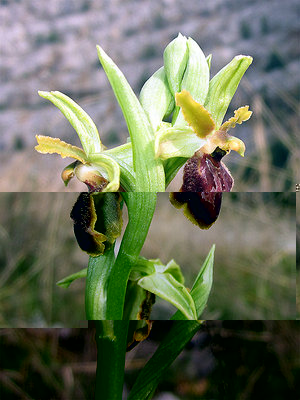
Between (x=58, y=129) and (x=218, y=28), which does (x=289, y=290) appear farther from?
(x=218, y=28)

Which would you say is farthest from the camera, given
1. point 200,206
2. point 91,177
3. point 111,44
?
point 111,44

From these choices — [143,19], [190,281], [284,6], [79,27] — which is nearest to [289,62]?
[284,6]

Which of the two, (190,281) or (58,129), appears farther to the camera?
(58,129)

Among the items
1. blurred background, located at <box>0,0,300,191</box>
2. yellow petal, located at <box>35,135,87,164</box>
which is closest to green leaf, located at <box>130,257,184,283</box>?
yellow petal, located at <box>35,135,87,164</box>

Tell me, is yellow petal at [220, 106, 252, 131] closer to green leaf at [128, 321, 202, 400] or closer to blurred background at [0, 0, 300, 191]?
green leaf at [128, 321, 202, 400]

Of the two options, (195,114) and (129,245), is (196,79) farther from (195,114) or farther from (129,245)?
(129,245)

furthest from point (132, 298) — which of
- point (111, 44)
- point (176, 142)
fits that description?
point (111, 44)
